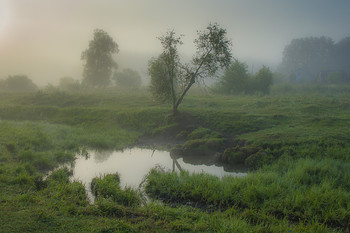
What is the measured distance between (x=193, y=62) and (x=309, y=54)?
108087 mm

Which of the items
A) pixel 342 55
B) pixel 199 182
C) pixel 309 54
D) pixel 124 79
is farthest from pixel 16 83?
pixel 342 55

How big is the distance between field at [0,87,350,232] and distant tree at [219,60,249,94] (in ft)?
90.4

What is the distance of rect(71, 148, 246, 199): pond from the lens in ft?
43.5

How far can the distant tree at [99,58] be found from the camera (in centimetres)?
6197

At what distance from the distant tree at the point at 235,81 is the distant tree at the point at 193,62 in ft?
86.6

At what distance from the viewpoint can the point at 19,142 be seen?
16.8 meters

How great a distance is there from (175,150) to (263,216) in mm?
9959

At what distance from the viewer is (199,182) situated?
11008mm

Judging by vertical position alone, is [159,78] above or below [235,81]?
below

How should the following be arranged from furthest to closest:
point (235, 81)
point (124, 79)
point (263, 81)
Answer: point (124, 79)
point (263, 81)
point (235, 81)

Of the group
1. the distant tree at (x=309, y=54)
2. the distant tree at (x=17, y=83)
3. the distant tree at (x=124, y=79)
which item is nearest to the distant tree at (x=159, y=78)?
the distant tree at (x=124, y=79)

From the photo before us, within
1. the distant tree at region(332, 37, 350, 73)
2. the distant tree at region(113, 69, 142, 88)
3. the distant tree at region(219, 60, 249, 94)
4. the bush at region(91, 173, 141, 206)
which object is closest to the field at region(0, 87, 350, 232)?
the bush at region(91, 173, 141, 206)

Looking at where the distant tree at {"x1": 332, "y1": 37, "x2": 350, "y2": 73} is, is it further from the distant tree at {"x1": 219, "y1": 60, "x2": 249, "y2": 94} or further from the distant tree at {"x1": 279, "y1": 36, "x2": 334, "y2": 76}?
the distant tree at {"x1": 219, "y1": 60, "x2": 249, "y2": 94}

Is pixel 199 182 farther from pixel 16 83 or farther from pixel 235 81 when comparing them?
pixel 16 83
